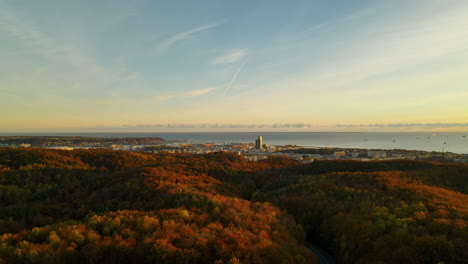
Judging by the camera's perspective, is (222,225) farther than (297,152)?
No

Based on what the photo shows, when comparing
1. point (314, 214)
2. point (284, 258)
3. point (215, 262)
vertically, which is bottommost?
point (314, 214)

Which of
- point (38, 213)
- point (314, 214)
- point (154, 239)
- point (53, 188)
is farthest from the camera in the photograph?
point (53, 188)

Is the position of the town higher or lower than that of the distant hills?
lower

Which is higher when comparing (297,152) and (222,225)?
(222,225)

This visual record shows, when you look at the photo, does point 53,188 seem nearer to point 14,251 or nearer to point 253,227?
point 14,251

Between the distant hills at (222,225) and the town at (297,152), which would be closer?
the distant hills at (222,225)

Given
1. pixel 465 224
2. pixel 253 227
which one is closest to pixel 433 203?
pixel 465 224

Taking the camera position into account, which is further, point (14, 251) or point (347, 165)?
point (347, 165)

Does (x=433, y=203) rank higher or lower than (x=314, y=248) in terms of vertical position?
higher

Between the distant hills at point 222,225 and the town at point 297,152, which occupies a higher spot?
the distant hills at point 222,225

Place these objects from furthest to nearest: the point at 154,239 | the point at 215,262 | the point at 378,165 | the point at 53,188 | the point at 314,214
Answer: the point at 378,165 < the point at 53,188 < the point at 314,214 < the point at 154,239 < the point at 215,262

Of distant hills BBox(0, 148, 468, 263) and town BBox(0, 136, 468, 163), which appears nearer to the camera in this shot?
distant hills BBox(0, 148, 468, 263)
